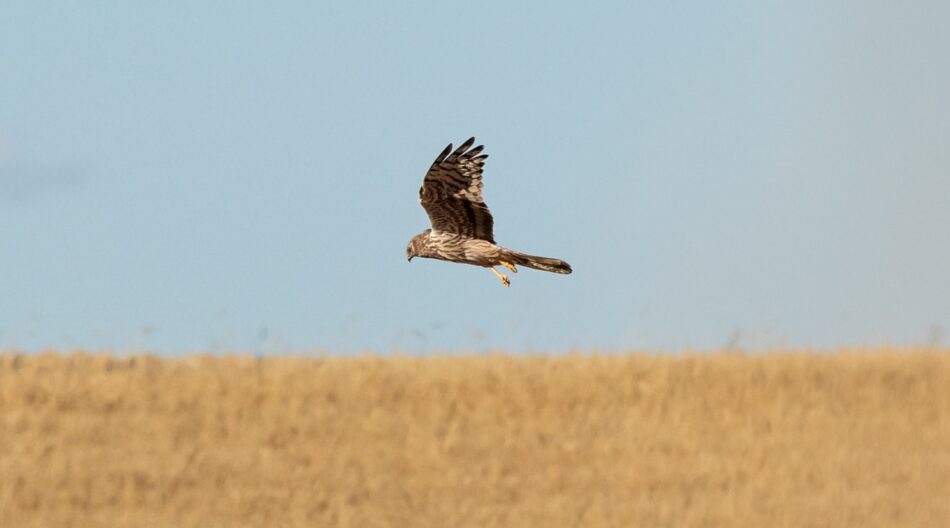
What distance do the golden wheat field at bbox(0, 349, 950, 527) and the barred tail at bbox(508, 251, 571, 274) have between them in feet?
10.8

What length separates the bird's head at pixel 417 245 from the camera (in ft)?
63.4

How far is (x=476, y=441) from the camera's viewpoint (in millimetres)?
13297

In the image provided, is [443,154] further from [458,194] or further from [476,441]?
[476,441]

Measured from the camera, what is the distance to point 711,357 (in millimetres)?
15062

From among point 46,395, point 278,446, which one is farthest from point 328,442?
point 46,395

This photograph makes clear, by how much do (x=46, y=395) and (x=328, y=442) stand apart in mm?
2830

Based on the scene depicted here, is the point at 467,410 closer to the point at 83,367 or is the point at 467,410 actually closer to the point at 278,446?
the point at 278,446

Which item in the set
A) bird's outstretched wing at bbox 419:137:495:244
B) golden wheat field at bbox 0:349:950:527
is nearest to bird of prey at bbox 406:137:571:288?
bird's outstretched wing at bbox 419:137:495:244

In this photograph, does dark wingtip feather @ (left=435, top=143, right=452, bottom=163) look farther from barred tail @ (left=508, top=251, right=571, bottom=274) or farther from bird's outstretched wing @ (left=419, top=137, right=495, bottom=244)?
barred tail @ (left=508, top=251, right=571, bottom=274)

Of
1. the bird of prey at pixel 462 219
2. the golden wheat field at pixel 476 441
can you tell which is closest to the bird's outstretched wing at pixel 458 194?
the bird of prey at pixel 462 219

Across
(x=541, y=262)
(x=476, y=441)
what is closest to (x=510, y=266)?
(x=541, y=262)

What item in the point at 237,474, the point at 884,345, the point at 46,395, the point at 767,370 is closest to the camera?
the point at 237,474

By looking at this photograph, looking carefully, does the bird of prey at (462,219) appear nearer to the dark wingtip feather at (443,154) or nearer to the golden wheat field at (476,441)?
the dark wingtip feather at (443,154)

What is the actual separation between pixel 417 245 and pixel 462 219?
131cm
